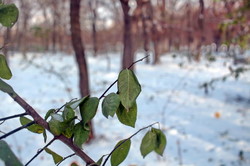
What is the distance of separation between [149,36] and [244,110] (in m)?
6.18

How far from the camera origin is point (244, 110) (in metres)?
4.75

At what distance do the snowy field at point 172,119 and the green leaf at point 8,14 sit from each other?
104 inches

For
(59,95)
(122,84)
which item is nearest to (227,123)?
(59,95)

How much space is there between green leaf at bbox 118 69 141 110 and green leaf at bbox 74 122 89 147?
78mm

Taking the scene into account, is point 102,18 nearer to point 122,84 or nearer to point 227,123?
point 227,123

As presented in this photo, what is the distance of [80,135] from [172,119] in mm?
4146

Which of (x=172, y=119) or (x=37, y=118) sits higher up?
(x=37, y=118)

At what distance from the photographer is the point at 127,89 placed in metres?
0.41

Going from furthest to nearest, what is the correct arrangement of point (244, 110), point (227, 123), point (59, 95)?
point (59, 95) → point (244, 110) → point (227, 123)

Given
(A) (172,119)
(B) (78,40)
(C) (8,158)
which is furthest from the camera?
(A) (172,119)

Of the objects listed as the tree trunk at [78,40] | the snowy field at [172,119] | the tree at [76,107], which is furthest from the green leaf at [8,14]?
the tree trunk at [78,40]

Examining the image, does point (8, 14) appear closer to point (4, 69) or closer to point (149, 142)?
point (4, 69)

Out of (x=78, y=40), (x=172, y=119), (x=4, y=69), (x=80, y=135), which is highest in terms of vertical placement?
(x=4, y=69)

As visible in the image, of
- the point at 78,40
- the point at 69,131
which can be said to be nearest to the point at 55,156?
the point at 69,131
